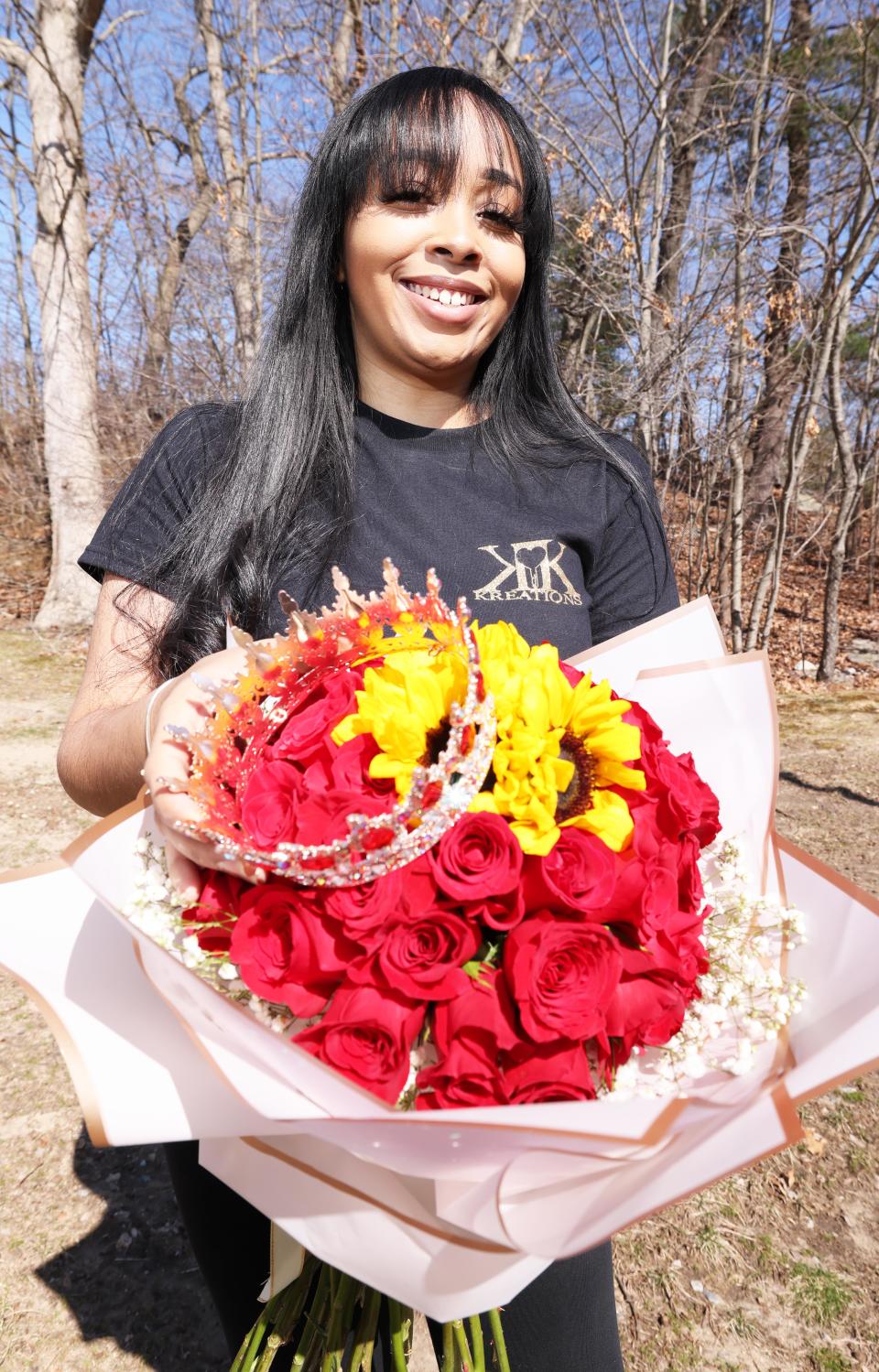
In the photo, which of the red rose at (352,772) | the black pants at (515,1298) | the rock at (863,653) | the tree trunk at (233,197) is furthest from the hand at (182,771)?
the rock at (863,653)

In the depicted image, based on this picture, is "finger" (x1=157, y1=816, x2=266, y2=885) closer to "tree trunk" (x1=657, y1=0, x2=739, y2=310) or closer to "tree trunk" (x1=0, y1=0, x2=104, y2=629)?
"tree trunk" (x1=657, y1=0, x2=739, y2=310)

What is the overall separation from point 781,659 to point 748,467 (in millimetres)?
1799

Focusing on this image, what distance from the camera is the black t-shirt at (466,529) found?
152 cm

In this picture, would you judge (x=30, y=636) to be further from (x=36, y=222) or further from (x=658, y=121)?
(x=658, y=121)

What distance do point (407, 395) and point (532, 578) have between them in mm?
430

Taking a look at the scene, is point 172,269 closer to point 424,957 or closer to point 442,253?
point 442,253

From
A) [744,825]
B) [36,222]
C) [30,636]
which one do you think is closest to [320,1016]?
[744,825]

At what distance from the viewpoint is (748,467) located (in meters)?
7.43

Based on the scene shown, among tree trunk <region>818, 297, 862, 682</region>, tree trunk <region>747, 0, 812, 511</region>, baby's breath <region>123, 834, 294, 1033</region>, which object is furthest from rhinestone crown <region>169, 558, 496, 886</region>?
tree trunk <region>818, 297, 862, 682</region>

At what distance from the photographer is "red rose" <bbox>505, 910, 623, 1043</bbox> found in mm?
772

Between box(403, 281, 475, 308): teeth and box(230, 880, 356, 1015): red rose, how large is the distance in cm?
109

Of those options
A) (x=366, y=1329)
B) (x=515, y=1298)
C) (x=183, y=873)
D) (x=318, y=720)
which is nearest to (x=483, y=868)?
(x=318, y=720)

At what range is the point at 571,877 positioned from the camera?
82 centimetres

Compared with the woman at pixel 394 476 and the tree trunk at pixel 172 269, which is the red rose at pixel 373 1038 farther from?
the tree trunk at pixel 172 269
